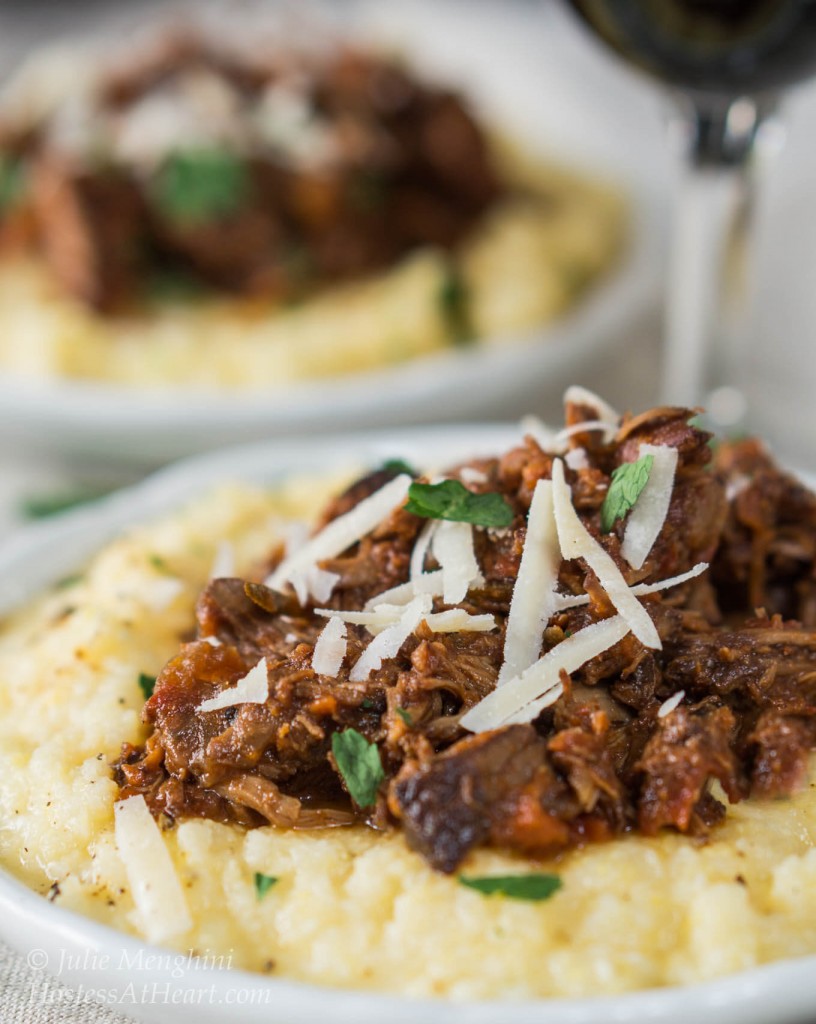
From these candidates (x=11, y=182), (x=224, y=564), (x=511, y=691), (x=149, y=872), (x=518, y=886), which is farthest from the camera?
(x=11, y=182)

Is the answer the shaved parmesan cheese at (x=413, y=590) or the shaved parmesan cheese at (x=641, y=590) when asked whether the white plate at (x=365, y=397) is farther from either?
the shaved parmesan cheese at (x=641, y=590)

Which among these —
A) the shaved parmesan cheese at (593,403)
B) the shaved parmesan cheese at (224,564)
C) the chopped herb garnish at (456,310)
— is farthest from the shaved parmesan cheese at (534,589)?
the chopped herb garnish at (456,310)

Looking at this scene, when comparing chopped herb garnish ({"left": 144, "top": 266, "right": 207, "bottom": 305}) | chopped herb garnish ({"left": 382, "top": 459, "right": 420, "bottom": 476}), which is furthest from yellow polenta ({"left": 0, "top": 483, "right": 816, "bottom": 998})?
chopped herb garnish ({"left": 144, "top": 266, "right": 207, "bottom": 305})

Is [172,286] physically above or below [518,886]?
above

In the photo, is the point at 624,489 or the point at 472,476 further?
the point at 472,476

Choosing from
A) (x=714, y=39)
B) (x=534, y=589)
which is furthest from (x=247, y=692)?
(x=714, y=39)

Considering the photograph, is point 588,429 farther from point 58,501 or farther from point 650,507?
point 58,501

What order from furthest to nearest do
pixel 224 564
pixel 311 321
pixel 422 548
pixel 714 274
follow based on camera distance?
pixel 311 321 < pixel 714 274 < pixel 224 564 < pixel 422 548

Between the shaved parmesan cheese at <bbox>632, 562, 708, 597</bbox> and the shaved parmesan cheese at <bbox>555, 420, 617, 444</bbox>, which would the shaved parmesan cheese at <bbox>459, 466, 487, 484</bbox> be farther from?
the shaved parmesan cheese at <bbox>632, 562, 708, 597</bbox>

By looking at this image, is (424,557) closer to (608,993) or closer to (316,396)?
(608,993)
